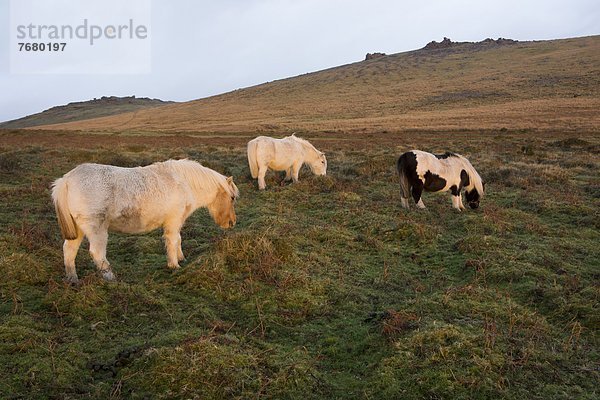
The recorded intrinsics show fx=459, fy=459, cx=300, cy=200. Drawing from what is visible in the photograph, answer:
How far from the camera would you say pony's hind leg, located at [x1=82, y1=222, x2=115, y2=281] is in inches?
249

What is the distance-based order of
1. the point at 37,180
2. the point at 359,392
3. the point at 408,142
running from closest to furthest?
the point at 359,392 → the point at 37,180 → the point at 408,142

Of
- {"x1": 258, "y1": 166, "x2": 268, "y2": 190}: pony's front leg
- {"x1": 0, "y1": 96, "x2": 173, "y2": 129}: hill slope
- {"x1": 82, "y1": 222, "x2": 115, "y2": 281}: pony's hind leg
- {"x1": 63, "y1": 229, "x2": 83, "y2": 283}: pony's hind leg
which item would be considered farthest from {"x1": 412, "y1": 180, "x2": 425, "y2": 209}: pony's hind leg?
{"x1": 0, "y1": 96, "x2": 173, "y2": 129}: hill slope

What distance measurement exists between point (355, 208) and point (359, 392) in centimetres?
722

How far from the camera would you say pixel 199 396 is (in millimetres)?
3865

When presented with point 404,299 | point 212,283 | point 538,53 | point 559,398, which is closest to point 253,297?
point 212,283

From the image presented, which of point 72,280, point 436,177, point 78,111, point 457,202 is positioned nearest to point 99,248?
point 72,280

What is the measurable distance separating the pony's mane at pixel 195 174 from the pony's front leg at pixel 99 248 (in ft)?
4.80

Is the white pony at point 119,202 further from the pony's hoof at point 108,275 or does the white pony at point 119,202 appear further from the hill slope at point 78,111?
the hill slope at point 78,111

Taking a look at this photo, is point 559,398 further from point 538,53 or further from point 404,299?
point 538,53

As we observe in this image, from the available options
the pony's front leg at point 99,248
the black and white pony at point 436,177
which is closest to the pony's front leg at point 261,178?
the black and white pony at point 436,177

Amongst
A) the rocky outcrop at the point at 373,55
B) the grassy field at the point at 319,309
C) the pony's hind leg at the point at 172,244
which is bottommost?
the grassy field at the point at 319,309

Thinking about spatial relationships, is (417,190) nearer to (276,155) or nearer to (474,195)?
(474,195)

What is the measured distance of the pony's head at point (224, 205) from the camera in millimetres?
8227

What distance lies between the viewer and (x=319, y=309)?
5949mm
